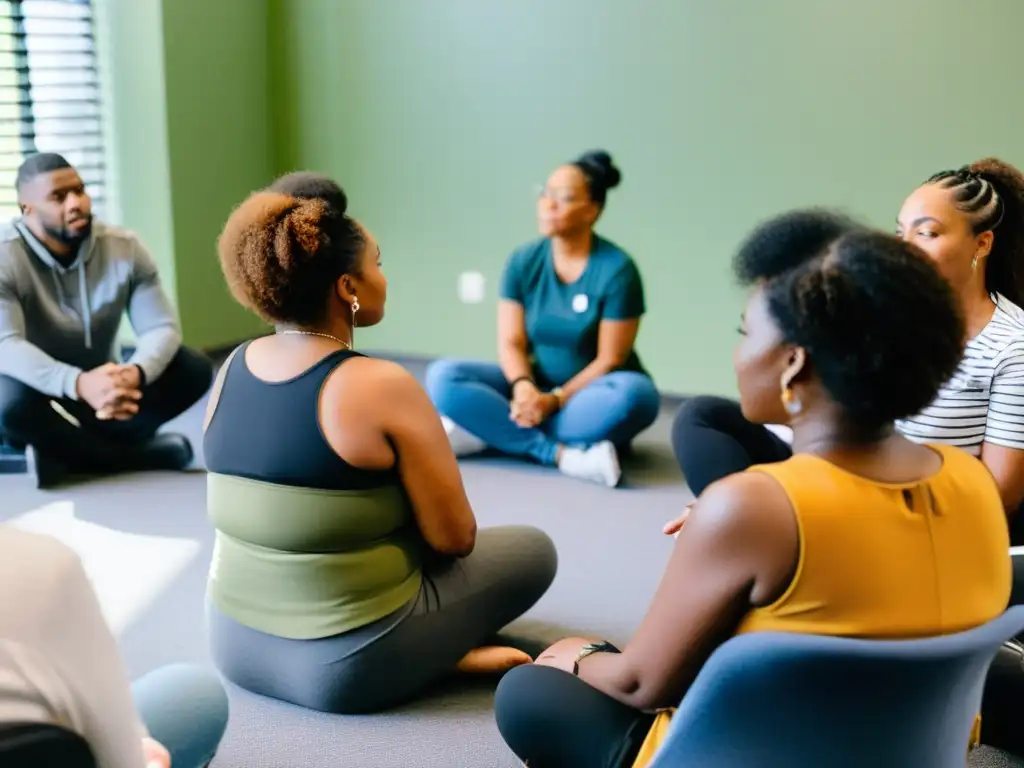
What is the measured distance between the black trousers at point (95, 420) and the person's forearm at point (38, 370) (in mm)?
60

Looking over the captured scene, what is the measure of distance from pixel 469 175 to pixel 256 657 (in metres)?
2.94

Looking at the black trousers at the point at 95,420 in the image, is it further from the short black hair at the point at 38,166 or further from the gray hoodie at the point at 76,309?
the short black hair at the point at 38,166

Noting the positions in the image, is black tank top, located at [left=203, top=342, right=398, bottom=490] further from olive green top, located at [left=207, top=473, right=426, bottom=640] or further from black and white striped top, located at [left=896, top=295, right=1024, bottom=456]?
black and white striped top, located at [left=896, top=295, right=1024, bottom=456]

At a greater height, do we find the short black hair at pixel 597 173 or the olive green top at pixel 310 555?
the short black hair at pixel 597 173

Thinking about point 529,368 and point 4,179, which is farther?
point 4,179

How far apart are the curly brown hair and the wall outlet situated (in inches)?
108

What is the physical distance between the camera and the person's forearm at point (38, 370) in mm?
3113

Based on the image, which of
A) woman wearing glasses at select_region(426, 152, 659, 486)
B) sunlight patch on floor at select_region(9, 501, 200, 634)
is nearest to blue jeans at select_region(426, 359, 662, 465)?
woman wearing glasses at select_region(426, 152, 659, 486)

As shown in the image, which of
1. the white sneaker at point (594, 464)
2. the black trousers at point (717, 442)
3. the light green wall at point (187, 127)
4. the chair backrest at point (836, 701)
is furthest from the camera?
the light green wall at point (187, 127)

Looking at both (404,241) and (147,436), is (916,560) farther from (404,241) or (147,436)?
(404,241)

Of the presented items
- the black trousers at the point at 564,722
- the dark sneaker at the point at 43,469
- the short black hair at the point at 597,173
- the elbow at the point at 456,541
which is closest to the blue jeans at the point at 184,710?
the black trousers at the point at 564,722

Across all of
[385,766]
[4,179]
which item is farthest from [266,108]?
[385,766]

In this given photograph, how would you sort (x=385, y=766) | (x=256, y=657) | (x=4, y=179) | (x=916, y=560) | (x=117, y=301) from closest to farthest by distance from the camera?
(x=916, y=560), (x=385, y=766), (x=256, y=657), (x=117, y=301), (x=4, y=179)

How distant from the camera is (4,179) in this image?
13.0 ft
